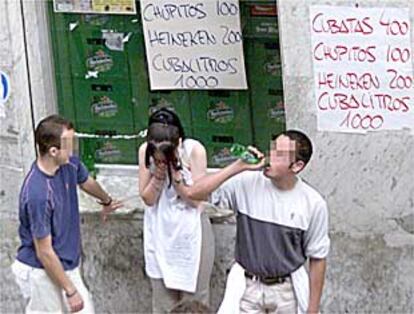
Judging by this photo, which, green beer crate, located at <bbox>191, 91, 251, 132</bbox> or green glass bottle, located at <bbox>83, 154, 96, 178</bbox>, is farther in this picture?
green glass bottle, located at <bbox>83, 154, 96, 178</bbox>

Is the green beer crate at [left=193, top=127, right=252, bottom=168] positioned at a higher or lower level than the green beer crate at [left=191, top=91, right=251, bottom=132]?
lower

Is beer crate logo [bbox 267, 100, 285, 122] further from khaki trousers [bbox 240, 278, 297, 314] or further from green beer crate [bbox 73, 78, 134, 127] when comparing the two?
khaki trousers [bbox 240, 278, 297, 314]

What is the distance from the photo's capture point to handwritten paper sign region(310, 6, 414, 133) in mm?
7453

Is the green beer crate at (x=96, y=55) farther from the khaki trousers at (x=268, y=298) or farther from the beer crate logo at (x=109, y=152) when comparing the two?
the khaki trousers at (x=268, y=298)

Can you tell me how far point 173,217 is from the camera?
7.52 meters

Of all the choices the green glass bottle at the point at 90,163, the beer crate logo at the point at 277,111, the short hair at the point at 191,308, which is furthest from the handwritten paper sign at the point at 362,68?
the short hair at the point at 191,308

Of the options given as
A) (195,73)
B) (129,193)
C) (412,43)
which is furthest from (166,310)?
(412,43)

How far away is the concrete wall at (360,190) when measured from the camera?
7.59 metres

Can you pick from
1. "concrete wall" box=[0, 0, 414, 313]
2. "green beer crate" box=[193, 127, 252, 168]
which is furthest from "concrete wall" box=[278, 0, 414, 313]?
"green beer crate" box=[193, 127, 252, 168]

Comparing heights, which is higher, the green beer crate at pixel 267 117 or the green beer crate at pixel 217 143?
the green beer crate at pixel 267 117

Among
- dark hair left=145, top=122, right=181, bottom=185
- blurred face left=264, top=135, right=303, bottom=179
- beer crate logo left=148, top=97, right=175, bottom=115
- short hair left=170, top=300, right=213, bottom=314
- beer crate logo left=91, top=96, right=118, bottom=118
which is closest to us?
short hair left=170, top=300, right=213, bottom=314

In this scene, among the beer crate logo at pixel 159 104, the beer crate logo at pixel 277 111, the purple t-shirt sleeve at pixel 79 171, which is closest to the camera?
the purple t-shirt sleeve at pixel 79 171

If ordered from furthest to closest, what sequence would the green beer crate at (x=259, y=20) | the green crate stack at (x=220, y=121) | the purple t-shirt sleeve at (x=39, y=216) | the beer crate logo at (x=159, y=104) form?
1. the beer crate logo at (x=159, y=104)
2. the green crate stack at (x=220, y=121)
3. the green beer crate at (x=259, y=20)
4. the purple t-shirt sleeve at (x=39, y=216)

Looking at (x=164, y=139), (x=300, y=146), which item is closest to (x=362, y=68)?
(x=300, y=146)
